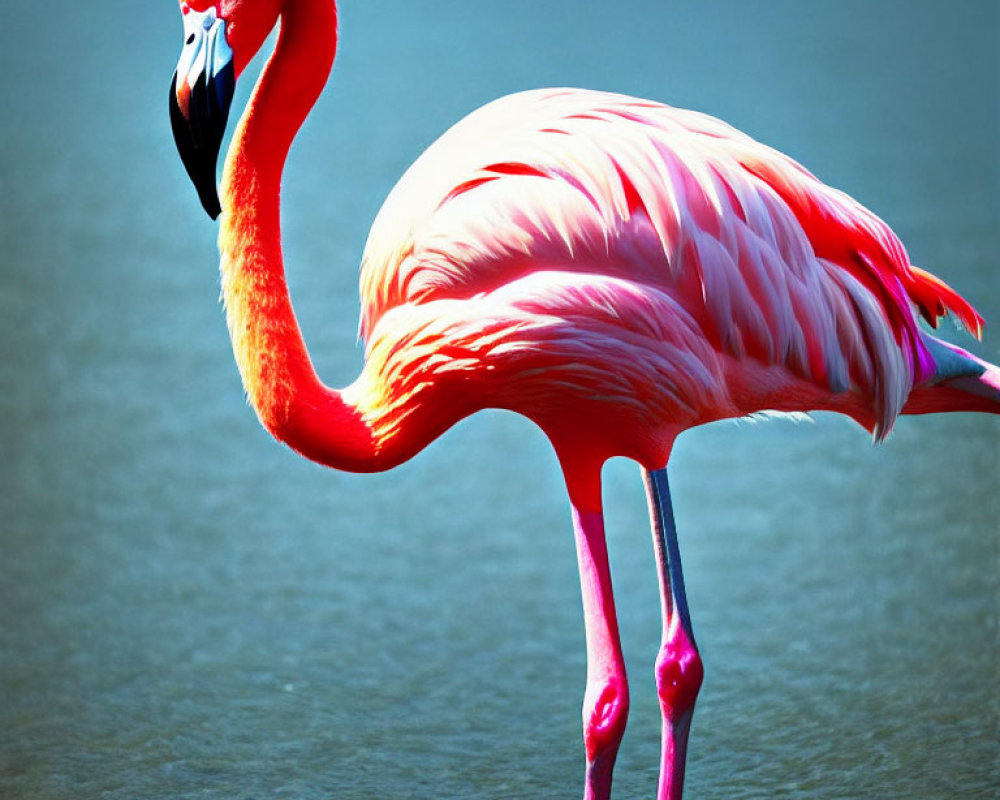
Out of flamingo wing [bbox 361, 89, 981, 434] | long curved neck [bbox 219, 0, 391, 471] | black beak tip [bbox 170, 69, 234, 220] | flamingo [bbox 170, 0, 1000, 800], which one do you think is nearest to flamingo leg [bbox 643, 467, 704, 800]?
flamingo [bbox 170, 0, 1000, 800]

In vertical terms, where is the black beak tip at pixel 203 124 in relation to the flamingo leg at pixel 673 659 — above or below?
above

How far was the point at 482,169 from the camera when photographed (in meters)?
1.64

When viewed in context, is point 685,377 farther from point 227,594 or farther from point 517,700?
point 227,594

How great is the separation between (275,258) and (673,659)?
628mm

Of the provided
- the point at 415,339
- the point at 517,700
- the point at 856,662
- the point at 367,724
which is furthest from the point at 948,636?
the point at 415,339

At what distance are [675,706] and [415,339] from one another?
1.72 feet

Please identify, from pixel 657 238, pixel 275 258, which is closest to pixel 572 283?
pixel 657 238

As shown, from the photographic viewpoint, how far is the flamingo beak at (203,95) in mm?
1576

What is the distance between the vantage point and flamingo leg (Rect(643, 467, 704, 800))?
1735mm

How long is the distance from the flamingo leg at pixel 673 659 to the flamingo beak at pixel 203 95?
580mm

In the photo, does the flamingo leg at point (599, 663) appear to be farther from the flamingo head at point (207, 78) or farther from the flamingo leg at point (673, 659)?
the flamingo head at point (207, 78)

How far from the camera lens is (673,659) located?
1767 millimetres

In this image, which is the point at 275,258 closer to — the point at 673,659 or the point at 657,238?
the point at 657,238

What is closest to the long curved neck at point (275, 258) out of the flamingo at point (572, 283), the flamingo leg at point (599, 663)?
the flamingo at point (572, 283)
